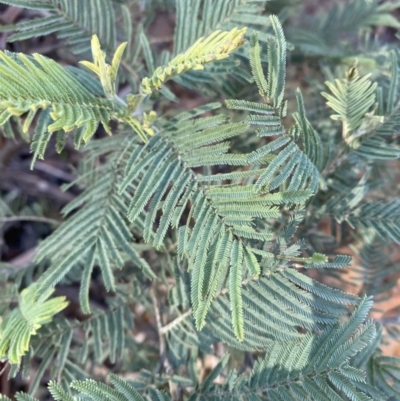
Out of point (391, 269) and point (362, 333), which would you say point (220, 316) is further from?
point (391, 269)

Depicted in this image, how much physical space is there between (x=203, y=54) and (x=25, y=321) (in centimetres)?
48

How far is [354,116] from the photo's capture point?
2.27ft

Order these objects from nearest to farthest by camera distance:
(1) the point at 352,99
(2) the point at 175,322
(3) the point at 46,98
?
(3) the point at 46,98 → (1) the point at 352,99 → (2) the point at 175,322

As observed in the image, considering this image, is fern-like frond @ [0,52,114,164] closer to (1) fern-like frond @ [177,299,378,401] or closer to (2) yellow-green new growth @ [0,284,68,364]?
(2) yellow-green new growth @ [0,284,68,364]

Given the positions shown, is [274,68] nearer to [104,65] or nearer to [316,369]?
[104,65]

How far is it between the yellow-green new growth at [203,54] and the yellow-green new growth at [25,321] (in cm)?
37

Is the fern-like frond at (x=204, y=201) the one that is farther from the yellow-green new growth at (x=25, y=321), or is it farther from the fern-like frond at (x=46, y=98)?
the yellow-green new growth at (x=25, y=321)

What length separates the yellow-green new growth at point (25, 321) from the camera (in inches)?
25.4

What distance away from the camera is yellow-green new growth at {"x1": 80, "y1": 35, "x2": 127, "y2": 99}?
0.54 meters

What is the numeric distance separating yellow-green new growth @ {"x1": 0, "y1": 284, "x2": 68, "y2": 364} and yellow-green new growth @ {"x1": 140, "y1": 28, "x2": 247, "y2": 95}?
14.5 inches

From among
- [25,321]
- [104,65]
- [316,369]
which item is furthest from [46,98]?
[316,369]

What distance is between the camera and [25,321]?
70 cm

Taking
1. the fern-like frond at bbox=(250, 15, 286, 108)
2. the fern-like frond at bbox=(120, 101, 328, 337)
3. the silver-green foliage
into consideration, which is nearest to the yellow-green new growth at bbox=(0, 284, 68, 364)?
the silver-green foliage

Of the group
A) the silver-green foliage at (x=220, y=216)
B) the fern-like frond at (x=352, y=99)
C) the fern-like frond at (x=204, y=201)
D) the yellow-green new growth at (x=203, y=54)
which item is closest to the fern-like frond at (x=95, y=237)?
the silver-green foliage at (x=220, y=216)
